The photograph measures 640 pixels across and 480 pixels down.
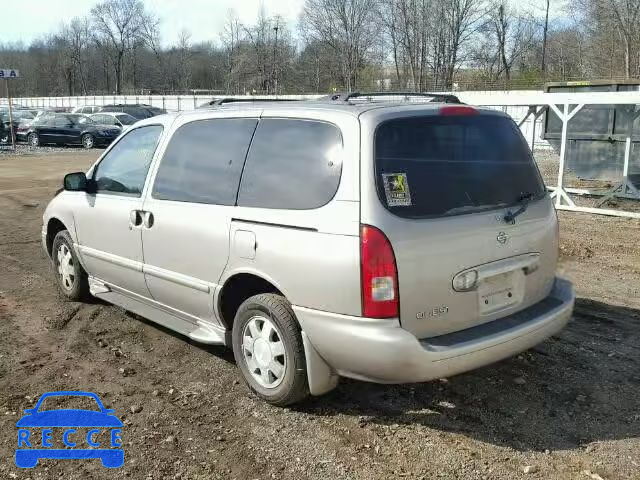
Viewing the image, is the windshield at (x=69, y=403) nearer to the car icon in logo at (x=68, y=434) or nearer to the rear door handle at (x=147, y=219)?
the car icon in logo at (x=68, y=434)

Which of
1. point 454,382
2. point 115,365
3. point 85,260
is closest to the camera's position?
point 454,382

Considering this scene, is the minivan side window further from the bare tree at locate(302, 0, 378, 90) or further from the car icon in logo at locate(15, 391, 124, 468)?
the bare tree at locate(302, 0, 378, 90)

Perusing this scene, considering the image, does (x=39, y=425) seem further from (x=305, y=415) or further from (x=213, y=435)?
(x=305, y=415)

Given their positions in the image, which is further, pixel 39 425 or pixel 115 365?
pixel 115 365

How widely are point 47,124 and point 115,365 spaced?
91.0 ft

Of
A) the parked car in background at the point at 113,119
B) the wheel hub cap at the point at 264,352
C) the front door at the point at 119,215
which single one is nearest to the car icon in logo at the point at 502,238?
the wheel hub cap at the point at 264,352

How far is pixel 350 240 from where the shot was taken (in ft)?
10.6

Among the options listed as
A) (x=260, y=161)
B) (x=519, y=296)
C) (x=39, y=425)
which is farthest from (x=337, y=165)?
(x=39, y=425)

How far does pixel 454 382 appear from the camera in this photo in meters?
4.16

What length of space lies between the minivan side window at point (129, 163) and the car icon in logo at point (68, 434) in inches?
65.2

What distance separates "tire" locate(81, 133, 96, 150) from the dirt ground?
23866 mm

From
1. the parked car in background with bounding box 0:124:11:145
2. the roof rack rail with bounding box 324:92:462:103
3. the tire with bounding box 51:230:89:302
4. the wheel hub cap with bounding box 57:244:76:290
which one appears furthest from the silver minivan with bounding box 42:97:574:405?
the parked car in background with bounding box 0:124:11:145

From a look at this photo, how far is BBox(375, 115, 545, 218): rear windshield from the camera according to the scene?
333 cm

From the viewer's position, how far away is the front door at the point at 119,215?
15.4ft
